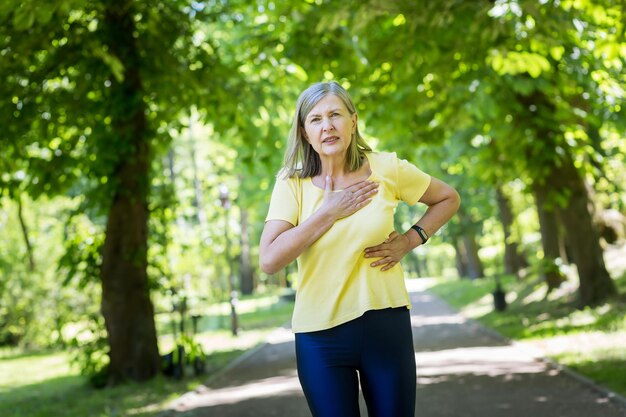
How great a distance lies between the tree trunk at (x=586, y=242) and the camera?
718 inches

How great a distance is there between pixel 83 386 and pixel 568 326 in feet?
29.4

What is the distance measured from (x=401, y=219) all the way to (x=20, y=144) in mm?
56582

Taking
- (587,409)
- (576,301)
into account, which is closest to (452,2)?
(587,409)

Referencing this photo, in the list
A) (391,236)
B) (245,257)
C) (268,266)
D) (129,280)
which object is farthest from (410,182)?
(245,257)

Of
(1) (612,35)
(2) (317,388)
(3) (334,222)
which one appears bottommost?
(2) (317,388)

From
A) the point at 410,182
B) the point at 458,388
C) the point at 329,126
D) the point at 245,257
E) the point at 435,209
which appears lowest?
the point at 458,388

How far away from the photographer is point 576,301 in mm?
19797

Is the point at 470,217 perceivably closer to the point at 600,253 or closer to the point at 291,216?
the point at 600,253

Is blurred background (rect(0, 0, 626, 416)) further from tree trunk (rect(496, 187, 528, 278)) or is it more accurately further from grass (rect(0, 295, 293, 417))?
tree trunk (rect(496, 187, 528, 278))

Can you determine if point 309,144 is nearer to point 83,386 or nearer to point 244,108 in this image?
point 244,108

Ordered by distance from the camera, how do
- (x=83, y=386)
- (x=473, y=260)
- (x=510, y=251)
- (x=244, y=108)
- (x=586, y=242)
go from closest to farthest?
(x=244, y=108)
(x=83, y=386)
(x=586, y=242)
(x=510, y=251)
(x=473, y=260)

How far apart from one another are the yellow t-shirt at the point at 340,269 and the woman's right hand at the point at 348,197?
26 millimetres

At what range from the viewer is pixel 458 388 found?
11156 mm

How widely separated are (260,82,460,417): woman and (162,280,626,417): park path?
565 cm
